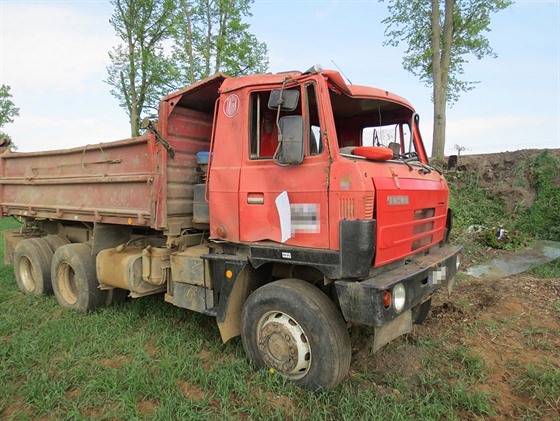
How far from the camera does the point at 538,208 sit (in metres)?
8.95

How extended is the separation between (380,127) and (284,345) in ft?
8.58

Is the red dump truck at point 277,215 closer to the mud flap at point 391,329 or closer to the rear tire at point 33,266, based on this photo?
the mud flap at point 391,329

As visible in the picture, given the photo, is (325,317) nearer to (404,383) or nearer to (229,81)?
(404,383)

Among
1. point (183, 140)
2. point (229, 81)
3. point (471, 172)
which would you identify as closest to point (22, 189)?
point (183, 140)

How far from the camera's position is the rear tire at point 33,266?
5.74 meters

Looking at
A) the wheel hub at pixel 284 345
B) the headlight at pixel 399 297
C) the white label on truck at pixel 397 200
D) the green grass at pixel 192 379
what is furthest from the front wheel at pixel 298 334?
the white label on truck at pixel 397 200

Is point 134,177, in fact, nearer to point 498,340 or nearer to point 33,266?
point 33,266

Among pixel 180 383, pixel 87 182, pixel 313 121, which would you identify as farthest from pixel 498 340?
pixel 87 182

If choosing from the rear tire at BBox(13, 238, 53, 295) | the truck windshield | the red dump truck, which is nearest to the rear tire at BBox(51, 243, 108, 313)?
the red dump truck

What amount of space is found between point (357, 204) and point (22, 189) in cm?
584

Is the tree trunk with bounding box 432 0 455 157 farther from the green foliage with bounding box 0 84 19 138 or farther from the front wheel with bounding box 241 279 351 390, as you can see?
the green foliage with bounding box 0 84 19 138

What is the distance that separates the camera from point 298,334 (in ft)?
10.4

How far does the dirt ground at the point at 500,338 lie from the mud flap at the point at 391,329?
0.55 m

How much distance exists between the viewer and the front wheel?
3.00 metres
